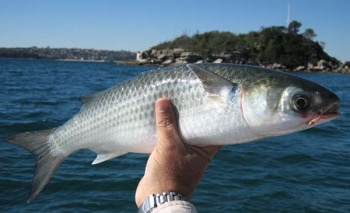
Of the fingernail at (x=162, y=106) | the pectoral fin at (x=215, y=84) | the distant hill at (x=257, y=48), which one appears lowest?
the fingernail at (x=162, y=106)

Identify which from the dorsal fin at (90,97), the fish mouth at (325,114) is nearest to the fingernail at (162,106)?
the dorsal fin at (90,97)

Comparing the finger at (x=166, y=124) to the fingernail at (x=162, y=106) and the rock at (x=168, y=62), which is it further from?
the rock at (x=168, y=62)

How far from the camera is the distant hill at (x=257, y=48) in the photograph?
114 m

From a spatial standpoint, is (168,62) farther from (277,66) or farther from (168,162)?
(168,162)

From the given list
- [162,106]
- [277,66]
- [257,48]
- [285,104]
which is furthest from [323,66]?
[162,106]

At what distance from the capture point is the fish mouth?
2720 millimetres

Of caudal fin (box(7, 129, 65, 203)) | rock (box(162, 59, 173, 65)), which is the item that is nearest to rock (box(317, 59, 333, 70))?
rock (box(162, 59, 173, 65))

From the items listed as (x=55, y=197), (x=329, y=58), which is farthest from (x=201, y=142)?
(x=329, y=58)

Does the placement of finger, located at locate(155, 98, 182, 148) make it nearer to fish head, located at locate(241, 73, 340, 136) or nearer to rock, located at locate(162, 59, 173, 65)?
fish head, located at locate(241, 73, 340, 136)

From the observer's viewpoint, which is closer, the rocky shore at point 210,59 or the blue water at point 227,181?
the blue water at point 227,181

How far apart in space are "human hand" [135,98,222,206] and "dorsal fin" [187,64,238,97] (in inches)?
13.3

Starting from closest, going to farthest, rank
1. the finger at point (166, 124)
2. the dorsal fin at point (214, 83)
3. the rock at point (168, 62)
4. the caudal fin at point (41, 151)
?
the dorsal fin at point (214, 83) → the finger at point (166, 124) → the caudal fin at point (41, 151) → the rock at point (168, 62)

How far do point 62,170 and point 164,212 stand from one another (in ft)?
25.0

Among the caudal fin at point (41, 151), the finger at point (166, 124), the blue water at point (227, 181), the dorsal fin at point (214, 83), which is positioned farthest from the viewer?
the blue water at point (227, 181)
